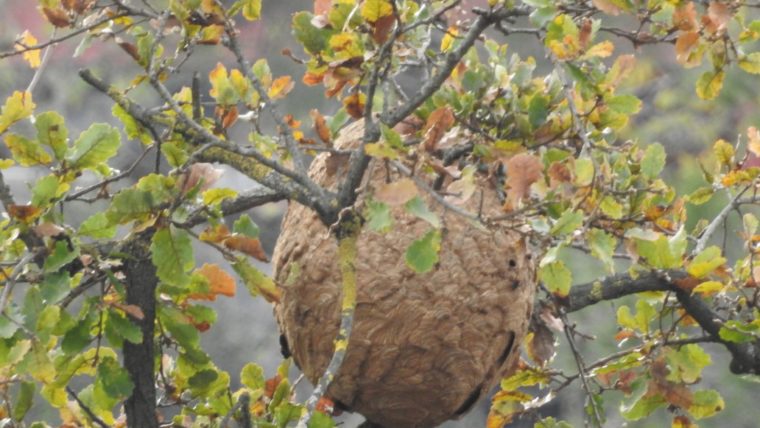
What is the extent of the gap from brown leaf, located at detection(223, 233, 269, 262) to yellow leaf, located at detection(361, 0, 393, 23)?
0.85 ft

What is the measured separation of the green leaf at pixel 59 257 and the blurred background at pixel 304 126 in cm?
318

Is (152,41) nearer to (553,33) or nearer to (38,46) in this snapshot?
(38,46)

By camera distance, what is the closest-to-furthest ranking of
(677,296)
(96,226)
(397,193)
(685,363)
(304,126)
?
(397,193), (96,226), (685,363), (677,296), (304,126)

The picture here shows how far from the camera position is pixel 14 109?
1.34 metres

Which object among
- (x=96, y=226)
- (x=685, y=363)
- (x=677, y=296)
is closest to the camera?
(x=96, y=226)

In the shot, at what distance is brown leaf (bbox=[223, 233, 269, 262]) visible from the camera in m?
1.29

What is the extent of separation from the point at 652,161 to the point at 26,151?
2.30 ft

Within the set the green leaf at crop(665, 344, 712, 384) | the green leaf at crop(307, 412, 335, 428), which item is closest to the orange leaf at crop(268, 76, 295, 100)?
the green leaf at crop(307, 412, 335, 428)

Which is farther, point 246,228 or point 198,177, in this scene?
point 246,228

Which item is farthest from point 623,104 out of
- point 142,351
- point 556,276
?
point 142,351

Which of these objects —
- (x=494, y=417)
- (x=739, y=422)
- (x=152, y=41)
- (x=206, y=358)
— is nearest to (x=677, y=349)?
(x=494, y=417)

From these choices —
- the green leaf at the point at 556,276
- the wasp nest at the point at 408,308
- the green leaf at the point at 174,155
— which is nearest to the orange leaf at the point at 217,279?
the wasp nest at the point at 408,308

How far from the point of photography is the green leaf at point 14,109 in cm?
134

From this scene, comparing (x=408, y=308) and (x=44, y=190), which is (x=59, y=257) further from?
(x=408, y=308)
